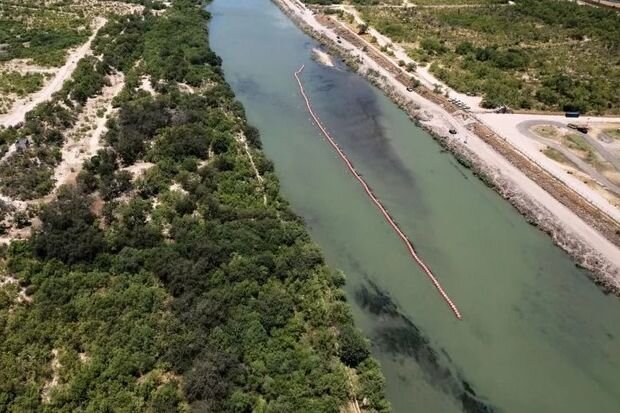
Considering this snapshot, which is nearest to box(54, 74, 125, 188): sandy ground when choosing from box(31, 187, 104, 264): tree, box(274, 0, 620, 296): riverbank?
box(31, 187, 104, 264): tree

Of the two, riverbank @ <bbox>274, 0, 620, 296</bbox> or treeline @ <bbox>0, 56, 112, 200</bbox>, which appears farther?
treeline @ <bbox>0, 56, 112, 200</bbox>

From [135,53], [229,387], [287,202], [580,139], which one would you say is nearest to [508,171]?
[580,139]

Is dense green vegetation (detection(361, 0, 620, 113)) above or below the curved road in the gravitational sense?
above

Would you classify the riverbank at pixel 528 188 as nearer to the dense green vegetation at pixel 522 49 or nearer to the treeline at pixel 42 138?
the dense green vegetation at pixel 522 49

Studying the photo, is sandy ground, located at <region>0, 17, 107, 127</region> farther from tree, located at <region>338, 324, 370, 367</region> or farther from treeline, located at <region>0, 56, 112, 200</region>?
tree, located at <region>338, 324, 370, 367</region>

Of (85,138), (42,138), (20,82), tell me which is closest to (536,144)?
(85,138)

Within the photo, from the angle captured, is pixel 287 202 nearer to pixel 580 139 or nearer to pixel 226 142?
pixel 226 142
